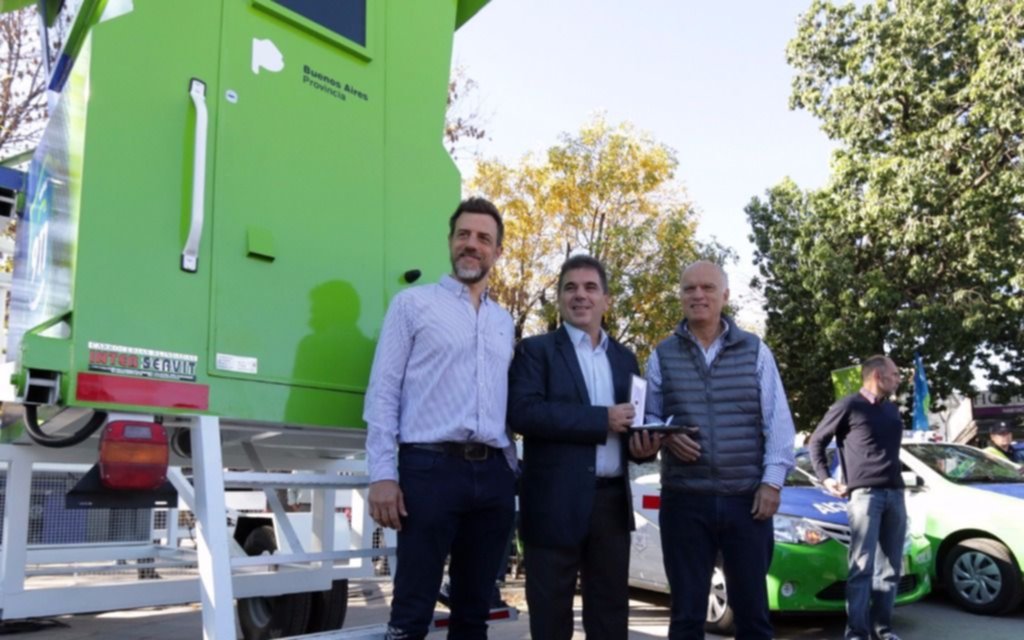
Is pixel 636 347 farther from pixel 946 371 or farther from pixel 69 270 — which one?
pixel 69 270

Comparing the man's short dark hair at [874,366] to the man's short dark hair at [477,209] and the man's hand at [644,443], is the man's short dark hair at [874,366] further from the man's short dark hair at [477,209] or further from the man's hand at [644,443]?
the man's short dark hair at [477,209]

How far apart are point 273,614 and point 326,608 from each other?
347mm

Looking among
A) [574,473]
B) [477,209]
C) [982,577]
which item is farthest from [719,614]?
[477,209]

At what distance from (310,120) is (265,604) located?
2883 mm

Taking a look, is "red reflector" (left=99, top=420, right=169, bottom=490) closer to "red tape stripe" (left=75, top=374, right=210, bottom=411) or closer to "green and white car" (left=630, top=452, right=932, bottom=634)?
"red tape stripe" (left=75, top=374, right=210, bottom=411)

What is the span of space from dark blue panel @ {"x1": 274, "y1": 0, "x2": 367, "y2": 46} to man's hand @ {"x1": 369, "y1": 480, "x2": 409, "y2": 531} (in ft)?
6.32

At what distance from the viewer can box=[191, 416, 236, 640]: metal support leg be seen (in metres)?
2.99

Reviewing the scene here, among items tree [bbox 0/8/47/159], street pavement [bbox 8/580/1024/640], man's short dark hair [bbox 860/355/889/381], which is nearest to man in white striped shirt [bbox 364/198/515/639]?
street pavement [bbox 8/580/1024/640]

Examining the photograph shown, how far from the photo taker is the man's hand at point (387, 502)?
3135 mm

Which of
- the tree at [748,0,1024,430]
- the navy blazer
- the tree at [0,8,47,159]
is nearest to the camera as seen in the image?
the navy blazer

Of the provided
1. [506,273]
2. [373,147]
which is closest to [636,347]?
[506,273]

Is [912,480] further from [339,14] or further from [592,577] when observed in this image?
[339,14]

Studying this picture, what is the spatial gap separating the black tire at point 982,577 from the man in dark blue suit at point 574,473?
5862mm

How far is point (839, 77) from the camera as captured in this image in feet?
74.5
